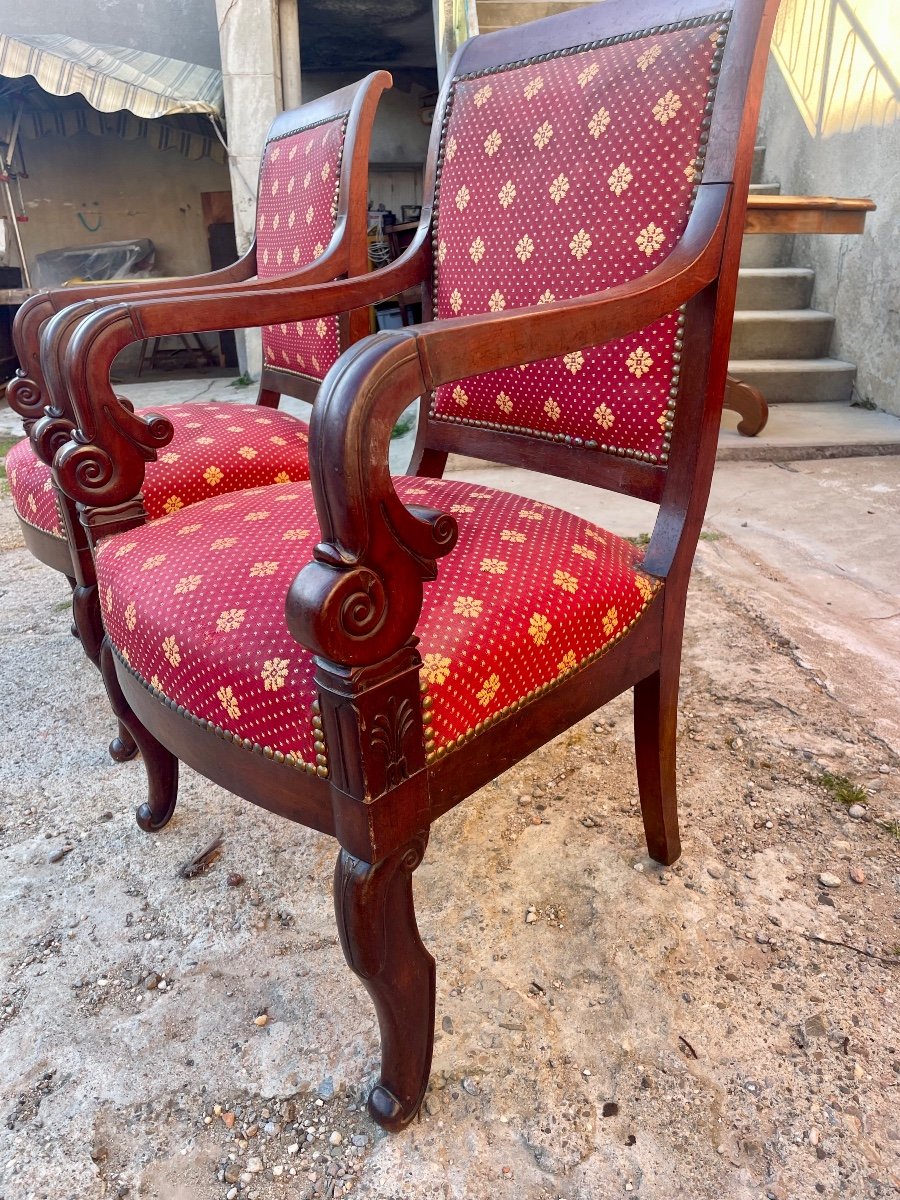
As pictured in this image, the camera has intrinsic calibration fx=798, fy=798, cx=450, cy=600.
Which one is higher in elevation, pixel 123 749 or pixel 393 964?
pixel 393 964

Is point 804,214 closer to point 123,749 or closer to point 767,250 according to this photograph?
point 767,250

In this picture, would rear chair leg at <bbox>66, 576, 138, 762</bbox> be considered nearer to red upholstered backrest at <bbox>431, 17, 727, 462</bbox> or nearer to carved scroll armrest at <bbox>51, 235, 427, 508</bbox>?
carved scroll armrest at <bbox>51, 235, 427, 508</bbox>

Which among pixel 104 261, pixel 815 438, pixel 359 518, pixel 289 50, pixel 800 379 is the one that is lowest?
pixel 815 438

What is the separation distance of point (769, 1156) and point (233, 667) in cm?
75

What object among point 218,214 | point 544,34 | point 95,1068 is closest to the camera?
point 95,1068

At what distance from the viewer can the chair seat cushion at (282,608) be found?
0.74 meters

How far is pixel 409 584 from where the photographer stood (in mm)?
626

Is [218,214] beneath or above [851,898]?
above

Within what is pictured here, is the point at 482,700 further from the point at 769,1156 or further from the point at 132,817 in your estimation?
the point at 132,817

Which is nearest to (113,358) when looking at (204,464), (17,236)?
(204,464)

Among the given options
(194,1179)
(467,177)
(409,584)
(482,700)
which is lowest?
(194,1179)

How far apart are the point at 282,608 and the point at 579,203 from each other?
2.13ft

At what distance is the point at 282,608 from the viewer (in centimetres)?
78

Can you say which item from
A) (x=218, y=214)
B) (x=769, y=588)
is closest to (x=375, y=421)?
(x=769, y=588)
